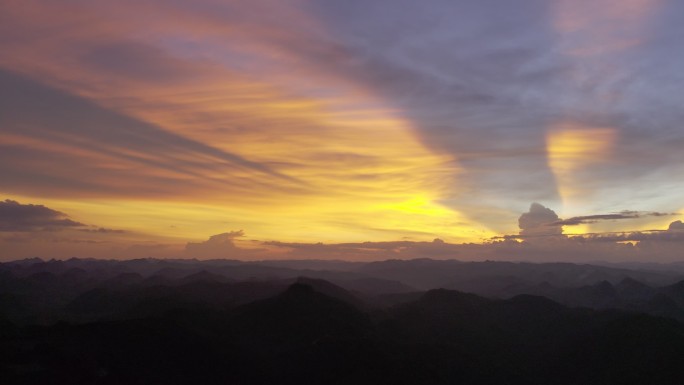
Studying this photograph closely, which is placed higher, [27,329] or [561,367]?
[27,329]

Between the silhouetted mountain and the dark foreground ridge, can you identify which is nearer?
the silhouetted mountain

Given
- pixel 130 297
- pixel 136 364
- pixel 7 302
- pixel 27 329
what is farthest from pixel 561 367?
pixel 7 302

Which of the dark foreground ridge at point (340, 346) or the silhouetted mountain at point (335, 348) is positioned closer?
the silhouetted mountain at point (335, 348)

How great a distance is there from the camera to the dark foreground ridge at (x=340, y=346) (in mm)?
91875

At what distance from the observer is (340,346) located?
10619 cm

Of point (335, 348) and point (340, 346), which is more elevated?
point (340, 346)

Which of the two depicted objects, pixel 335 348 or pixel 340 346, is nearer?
pixel 335 348

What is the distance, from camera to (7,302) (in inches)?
7362

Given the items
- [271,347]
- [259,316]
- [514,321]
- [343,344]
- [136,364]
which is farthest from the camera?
[514,321]

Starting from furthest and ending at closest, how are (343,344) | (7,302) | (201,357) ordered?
(7,302), (343,344), (201,357)

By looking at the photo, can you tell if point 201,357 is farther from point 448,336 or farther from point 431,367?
point 448,336

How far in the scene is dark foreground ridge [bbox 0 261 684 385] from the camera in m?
91.9

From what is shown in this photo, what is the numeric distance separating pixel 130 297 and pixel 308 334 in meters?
106

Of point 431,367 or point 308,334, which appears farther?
point 308,334
